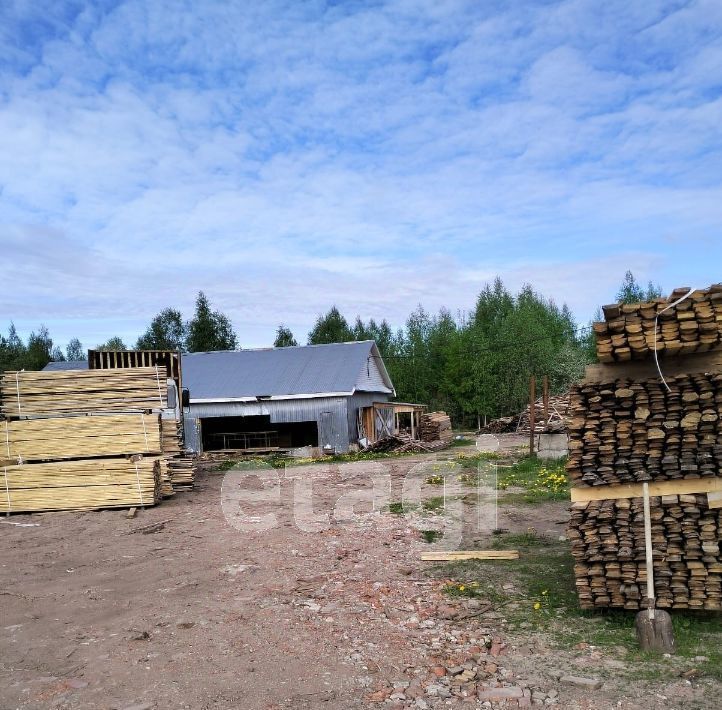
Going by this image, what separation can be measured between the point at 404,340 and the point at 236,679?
6478 centimetres

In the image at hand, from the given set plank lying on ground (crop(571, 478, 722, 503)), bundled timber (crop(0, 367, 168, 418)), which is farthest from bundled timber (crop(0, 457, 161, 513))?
plank lying on ground (crop(571, 478, 722, 503))

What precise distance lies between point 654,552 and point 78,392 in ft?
36.7

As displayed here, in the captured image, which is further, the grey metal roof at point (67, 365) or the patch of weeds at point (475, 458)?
the grey metal roof at point (67, 365)

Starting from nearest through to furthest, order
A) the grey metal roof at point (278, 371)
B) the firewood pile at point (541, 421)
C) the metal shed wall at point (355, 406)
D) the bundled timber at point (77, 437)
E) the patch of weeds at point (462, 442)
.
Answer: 1. the bundled timber at point (77, 437)
2. the firewood pile at point (541, 421)
3. the metal shed wall at point (355, 406)
4. the grey metal roof at point (278, 371)
5. the patch of weeds at point (462, 442)

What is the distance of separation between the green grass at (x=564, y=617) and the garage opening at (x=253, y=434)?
23716mm

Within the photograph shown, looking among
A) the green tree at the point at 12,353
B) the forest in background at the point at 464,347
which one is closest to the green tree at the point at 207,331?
the forest in background at the point at 464,347

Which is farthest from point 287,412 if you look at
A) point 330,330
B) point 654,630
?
point 330,330

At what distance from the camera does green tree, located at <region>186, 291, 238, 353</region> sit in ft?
175

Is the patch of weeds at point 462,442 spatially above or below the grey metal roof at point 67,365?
below

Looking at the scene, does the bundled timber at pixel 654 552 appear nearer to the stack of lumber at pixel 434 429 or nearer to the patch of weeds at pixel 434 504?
the patch of weeds at pixel 434 504

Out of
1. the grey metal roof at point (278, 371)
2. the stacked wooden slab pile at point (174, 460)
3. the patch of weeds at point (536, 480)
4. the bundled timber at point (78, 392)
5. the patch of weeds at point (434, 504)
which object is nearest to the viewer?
the patch of weeds at point (434, 504)

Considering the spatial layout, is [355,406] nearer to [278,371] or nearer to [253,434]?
[278,371]

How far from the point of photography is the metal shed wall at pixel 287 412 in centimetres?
2820

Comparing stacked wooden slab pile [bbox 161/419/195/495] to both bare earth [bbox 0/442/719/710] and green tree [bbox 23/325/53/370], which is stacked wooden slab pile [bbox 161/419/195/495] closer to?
bare earth [bbox 0/442/719/710]
